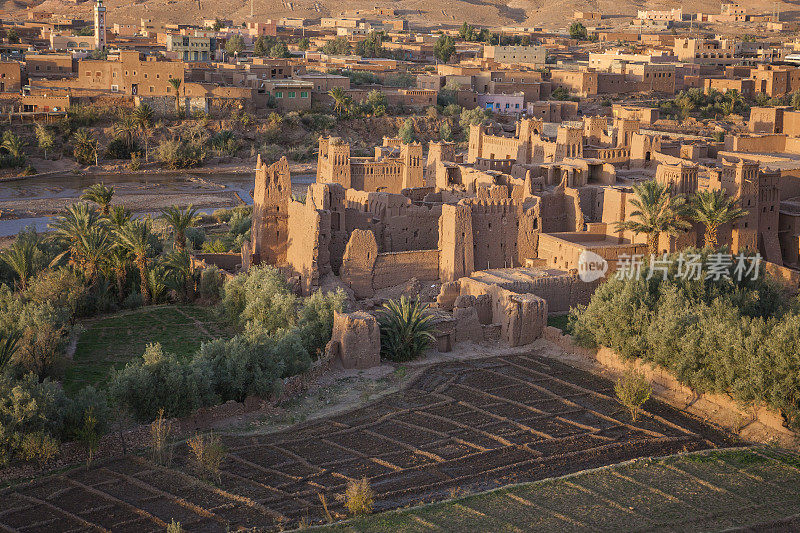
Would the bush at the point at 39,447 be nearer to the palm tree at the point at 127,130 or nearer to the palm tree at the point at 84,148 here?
the palm tree at the point at 84,148

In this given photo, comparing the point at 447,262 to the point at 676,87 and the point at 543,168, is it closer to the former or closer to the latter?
the point at 543,168

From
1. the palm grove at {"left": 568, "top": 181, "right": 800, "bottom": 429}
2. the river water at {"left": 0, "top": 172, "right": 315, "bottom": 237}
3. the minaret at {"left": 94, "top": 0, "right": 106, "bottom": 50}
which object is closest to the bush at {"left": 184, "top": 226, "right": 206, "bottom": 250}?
the river water at {"left": 0, "top": 172, "right": 315, "bottom": 237}

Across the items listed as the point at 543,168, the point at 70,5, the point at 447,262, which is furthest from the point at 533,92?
the point at 70,5

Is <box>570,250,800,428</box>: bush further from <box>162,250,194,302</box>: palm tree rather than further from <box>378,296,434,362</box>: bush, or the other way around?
<box>162,250,194,302</box>: palm tree

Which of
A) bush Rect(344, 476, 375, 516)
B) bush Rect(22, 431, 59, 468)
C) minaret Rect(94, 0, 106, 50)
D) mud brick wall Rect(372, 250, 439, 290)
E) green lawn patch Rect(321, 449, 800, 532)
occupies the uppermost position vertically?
minaret Rect(94, 0, 106, 50)

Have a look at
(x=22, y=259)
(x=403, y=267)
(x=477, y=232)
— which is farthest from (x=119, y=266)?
(x=477, y=232)

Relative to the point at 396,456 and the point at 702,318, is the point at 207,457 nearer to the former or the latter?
the point at 396,456
